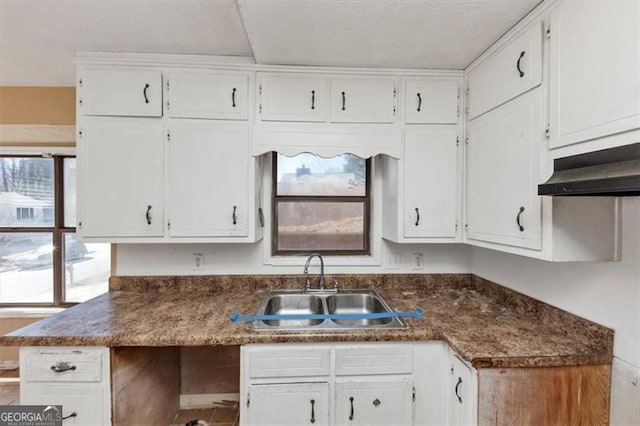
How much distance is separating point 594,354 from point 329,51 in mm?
1877

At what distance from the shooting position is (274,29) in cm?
149

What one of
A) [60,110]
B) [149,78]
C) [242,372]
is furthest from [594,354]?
[60,110]

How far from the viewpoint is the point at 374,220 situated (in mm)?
2285

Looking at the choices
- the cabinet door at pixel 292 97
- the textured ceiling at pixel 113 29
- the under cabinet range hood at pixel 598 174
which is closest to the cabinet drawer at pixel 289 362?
the under cabinet range hood at pixel 598 174

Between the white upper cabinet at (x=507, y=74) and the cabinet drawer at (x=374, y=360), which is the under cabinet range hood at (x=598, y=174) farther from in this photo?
the cabinet drawer at (x=374, y=360)

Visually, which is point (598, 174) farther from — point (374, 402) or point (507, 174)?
point (374, 402)

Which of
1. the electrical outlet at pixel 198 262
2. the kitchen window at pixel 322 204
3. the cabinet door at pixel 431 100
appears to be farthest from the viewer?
the kitchen window at pixel 322 204

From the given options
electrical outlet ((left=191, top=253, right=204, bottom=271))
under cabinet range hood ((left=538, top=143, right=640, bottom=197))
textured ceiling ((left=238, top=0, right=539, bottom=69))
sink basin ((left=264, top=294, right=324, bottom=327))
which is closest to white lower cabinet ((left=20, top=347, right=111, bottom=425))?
electrical outlet ((left=191, top=253, right=204, bottom=271))

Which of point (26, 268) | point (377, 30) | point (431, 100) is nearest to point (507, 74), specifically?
point (431, 100)

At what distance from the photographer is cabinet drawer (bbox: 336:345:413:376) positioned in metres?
1.47

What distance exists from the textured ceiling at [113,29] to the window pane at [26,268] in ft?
4.65

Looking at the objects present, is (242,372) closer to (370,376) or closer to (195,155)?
(370,376)

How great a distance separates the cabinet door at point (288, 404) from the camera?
1.45 m

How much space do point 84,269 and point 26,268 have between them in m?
0.48
